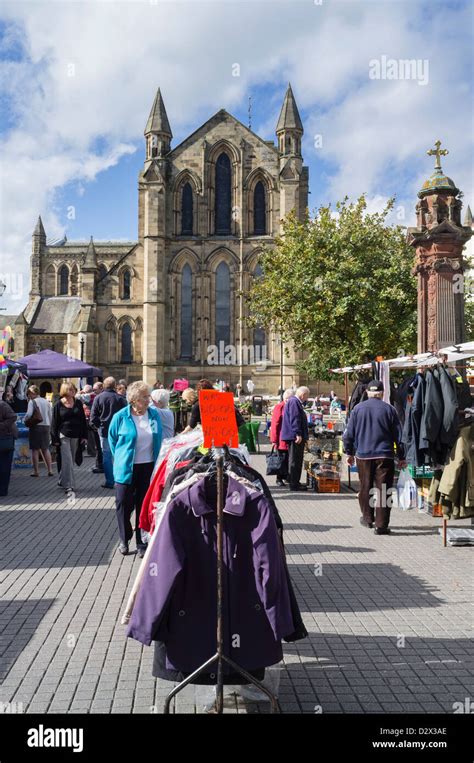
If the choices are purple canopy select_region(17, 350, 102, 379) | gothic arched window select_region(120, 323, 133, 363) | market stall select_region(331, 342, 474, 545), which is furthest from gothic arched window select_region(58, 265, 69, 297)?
market stall select_region(331, 342, 474, 545)

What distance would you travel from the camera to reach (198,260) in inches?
1772

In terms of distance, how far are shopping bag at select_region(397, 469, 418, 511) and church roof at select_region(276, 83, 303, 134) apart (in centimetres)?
3843

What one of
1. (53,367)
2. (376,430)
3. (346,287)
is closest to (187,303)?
(346,287)

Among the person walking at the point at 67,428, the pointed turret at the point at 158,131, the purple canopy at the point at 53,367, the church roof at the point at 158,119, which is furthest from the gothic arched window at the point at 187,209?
the person walking at the point at 67,428

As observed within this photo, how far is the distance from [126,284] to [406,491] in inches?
1484

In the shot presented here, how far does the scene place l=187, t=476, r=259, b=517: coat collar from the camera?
149 inches

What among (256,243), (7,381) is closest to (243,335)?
(256,243)

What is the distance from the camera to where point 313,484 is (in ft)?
42.0

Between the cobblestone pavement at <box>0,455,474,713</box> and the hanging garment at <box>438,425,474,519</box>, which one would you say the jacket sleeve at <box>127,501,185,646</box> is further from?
the hanging garment at <box>438,425,474,519</box>

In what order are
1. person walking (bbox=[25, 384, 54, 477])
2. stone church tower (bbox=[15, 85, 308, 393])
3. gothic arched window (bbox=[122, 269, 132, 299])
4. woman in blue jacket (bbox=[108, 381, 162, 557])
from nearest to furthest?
woman in blue jacket (bbox=[108, 381, 162, 557]) < person walking (bbox=[25, 384, 54, 477]) < stone church tower (bbox=[15, 85, 308, 393]) < gothic arched window (bbox=[122, 269, 132, 299])

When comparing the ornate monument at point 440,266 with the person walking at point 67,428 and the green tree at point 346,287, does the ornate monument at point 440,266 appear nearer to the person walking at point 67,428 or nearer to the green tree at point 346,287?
the person walking at point 67,428

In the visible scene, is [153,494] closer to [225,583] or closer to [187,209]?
[225,583]
